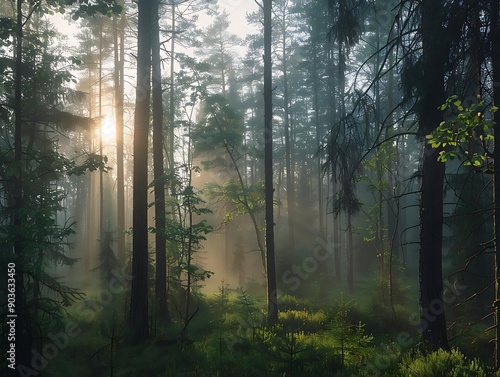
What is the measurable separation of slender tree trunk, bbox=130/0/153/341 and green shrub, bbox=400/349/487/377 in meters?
6.12

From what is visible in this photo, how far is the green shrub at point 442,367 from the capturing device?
507 cm

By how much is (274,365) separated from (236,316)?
668 centimetres

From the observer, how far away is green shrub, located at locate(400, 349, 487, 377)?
5070 mm

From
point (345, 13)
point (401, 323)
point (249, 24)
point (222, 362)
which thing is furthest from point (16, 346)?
point (249, 24)

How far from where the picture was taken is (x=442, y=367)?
17.7 feet

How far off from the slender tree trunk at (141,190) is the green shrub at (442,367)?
6118 millimetres

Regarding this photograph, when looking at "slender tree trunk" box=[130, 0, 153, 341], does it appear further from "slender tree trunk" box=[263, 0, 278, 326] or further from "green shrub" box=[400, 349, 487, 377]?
"green shrub" box=[400, 349, 487, 377]

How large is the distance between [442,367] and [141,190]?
24.6 ft

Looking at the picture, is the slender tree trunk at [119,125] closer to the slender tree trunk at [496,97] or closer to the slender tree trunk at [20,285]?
the slender tree trunk at [20,285]

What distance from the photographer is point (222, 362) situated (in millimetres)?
7105

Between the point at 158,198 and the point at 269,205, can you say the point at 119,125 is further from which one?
the point at 269,205

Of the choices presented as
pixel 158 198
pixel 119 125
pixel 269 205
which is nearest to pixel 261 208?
pixel 269 205

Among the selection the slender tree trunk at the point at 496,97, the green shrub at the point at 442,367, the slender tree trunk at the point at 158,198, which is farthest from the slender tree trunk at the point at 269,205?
the slender tree trunk at the point at 496,97

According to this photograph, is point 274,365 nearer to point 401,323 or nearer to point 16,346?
point 16,346
